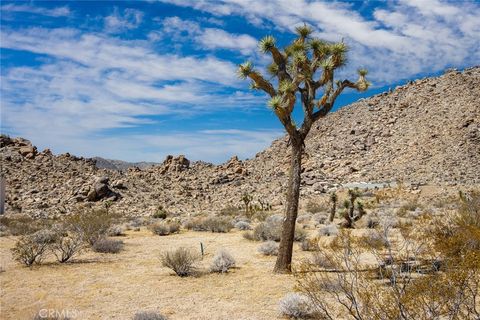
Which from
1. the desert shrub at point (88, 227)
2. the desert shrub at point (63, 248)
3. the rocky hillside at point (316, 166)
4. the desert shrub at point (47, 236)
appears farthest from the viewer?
the rocky hillside at point (316, 166)

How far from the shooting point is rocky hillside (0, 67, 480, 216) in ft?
123

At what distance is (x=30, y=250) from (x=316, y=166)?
38380 mm

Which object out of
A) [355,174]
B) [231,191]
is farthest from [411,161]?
[231,191]

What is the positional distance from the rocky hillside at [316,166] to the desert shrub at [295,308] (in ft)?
94.3

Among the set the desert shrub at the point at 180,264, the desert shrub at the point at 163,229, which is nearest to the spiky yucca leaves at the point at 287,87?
the desert shrub at the point at 180,264

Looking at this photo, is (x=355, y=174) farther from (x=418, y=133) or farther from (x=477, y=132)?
(x=477, y=132)

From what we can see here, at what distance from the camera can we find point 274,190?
138 ft

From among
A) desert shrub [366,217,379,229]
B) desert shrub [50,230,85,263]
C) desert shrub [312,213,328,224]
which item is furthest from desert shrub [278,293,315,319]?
desert shrub [312,213,328,224]

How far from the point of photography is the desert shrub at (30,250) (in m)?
11.2

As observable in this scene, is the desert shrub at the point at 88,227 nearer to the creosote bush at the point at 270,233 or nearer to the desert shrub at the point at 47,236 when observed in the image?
the desert shrub at the point at 47,236

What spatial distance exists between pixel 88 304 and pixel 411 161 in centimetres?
3783

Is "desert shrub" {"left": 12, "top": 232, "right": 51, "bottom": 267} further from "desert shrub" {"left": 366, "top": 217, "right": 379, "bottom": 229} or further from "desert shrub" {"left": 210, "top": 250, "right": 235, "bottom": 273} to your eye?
"desert shrub" {"left": 366, "top": 217, "right": 379, "bottom": 229}

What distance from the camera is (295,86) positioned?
10.3 metres

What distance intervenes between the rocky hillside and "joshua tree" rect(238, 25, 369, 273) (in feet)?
84.3
